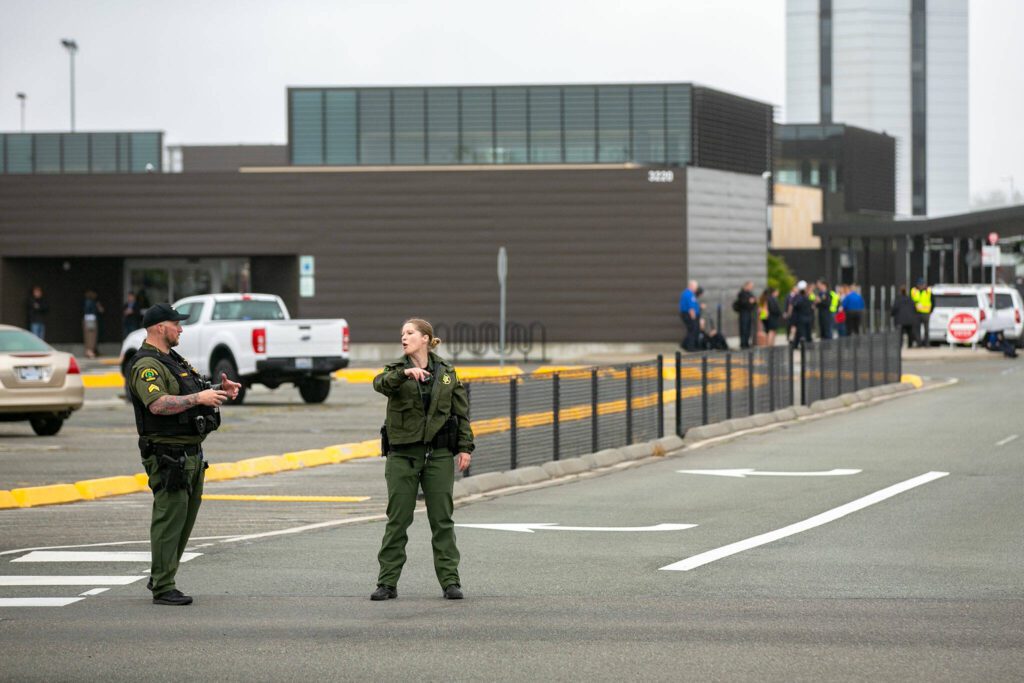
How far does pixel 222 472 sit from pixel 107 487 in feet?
5.87

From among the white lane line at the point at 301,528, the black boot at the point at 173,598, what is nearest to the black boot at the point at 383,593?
the black boot at the point at 173,598

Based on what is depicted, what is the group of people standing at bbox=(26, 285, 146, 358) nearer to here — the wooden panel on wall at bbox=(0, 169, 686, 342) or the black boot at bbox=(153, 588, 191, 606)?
the wooden panel on wall at bbox=(0, 169, 686, 342)

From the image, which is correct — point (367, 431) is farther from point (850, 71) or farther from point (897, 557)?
point (850, 71)

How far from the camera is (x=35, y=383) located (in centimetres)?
2314

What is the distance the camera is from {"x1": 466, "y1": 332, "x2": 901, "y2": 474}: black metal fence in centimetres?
1797

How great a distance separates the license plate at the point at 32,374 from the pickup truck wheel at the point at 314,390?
8370mm

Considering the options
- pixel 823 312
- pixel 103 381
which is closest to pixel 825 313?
pixel 823 312

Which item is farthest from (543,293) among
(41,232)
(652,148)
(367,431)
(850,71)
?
(850,71)

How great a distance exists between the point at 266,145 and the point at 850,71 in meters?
47.9

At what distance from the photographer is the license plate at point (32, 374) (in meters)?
23.0

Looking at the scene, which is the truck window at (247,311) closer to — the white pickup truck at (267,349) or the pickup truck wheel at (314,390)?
the white pickup truck at (267,349)

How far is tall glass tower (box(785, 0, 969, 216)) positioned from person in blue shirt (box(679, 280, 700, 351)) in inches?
3263

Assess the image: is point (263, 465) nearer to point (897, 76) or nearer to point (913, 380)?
point (913, 380)

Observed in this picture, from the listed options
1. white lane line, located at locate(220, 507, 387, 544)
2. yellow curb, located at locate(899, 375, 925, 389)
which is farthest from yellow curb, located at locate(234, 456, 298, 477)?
yellow curb, located at locate(899, 375, 925, 389)
